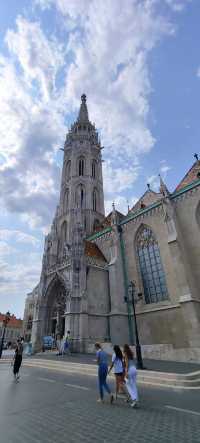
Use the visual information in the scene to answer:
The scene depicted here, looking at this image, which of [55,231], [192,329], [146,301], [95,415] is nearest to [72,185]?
[55,231]

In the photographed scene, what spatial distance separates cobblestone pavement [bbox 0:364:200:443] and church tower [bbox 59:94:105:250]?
22037mm

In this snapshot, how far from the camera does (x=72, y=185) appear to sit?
35125 mm

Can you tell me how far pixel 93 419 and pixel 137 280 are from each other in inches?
694

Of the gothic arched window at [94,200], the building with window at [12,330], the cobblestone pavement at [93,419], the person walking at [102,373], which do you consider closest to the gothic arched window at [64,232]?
the gothic arched window at [94,200]

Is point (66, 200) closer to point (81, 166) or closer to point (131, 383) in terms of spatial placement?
point (81, 166)

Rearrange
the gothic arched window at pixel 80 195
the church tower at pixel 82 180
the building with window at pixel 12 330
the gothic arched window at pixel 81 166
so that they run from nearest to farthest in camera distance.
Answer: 1. the church tower at pixel 82 180
2. the gothic arched window at pixel 80 195
3. the gothic arched window at pixel 81 166
4. the building with window at pixel 12 330

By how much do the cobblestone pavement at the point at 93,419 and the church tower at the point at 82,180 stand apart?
2204 centimetres

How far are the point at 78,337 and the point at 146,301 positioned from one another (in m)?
6.90

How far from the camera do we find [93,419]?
439 cm

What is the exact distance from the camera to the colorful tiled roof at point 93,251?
A: 2248 centimetres

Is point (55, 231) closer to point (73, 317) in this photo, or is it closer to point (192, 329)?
point (73, 317)

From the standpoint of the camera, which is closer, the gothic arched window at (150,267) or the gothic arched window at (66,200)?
the gothic arched window at (150,267)

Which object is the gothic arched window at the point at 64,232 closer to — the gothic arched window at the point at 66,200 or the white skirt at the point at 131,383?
the gothic arched window at the point at 66,200

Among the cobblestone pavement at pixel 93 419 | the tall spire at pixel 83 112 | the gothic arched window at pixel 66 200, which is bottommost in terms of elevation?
the cobblestone pavement at pixel 93 419
